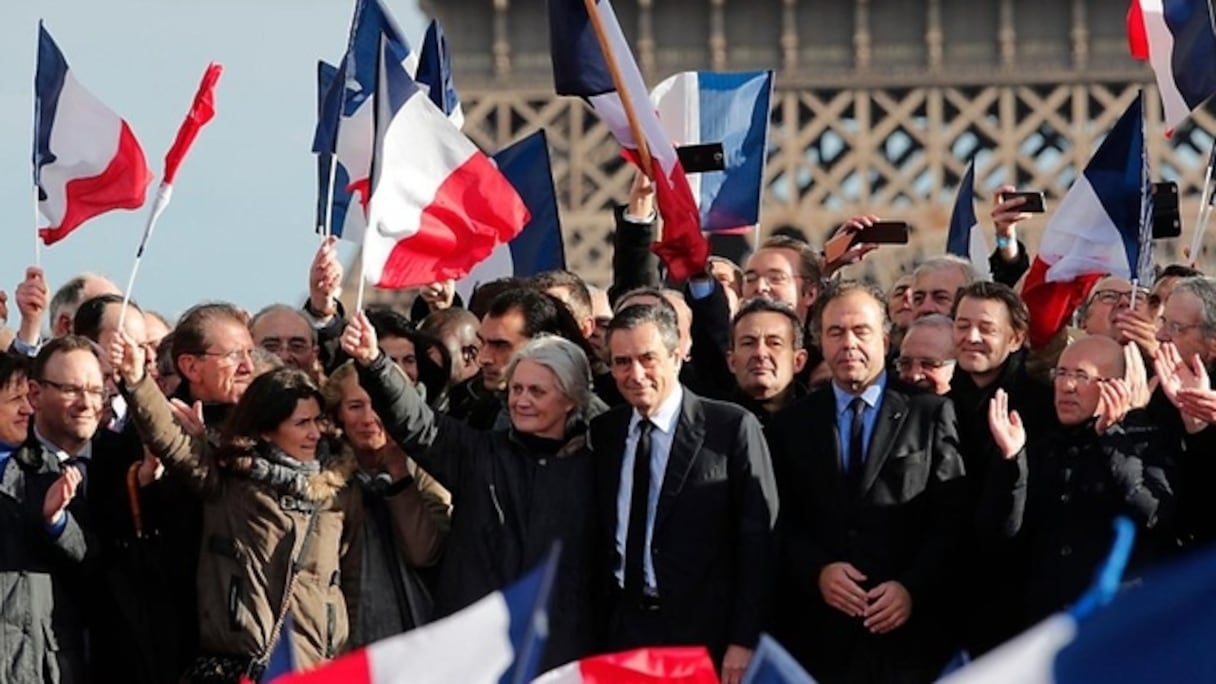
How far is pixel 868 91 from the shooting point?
45531mm

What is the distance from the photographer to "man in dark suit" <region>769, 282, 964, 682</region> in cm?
1169

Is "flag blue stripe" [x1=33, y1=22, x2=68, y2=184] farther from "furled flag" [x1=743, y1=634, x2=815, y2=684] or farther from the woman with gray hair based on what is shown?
"furled flag" [x1=743, y1=634, x2=815, y2=684]

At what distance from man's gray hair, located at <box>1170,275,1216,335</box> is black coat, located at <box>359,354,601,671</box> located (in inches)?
92.3

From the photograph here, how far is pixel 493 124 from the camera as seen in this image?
4466 centimetres

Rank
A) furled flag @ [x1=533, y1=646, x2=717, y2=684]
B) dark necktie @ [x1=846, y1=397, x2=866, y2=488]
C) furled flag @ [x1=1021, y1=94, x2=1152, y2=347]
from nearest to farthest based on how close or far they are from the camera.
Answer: furled flag @ [x1=533, y1=646, x2=717, y2=684] → dark necktie @ [x1=846, y1=397, x2=866, y2=488] → furled flag @ [x1=1021, y1=94, x2=1152, y2=347]

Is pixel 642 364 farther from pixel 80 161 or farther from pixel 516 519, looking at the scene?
pixel 80 161

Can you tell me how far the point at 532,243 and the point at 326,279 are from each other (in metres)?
3.22

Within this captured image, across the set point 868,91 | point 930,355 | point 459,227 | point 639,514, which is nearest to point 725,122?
point 459,227

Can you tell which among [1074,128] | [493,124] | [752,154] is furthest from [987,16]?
[752,154]

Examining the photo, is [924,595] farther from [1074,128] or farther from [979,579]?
[1074,128]

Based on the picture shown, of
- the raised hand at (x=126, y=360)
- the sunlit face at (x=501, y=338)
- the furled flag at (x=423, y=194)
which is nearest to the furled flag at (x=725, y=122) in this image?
the furled flag at (x=423, y=194)

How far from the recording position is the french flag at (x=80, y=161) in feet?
50.2

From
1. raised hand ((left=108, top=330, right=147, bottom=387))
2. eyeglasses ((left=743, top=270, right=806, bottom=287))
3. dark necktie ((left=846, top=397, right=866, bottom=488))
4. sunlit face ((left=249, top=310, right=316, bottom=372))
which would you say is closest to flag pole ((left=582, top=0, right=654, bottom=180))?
eyeglasses ((left=743, top=270, right=806, bottom=287))

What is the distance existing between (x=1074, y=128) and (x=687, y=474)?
1336 inches
